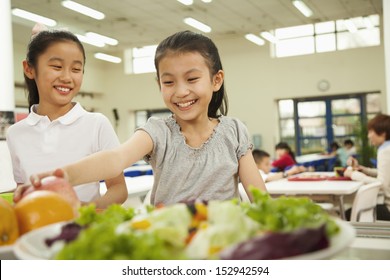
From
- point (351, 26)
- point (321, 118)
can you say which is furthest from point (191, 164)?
point (321, 118)

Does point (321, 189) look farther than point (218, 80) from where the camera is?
Yes

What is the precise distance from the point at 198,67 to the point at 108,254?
74 cm

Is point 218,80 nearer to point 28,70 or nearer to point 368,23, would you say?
point 28,70

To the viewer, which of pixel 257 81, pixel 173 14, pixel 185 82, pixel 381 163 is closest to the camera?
pixel 185 82

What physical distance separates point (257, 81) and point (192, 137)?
10.5m

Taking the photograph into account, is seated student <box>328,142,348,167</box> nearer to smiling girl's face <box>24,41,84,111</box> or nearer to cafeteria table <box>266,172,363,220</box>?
cafeteria table <box>266,172,363,220</box>

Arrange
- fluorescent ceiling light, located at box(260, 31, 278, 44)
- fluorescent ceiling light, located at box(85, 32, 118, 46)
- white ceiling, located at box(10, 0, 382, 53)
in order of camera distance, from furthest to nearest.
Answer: fluorescent ceiling light, located at box(260, 31, 278, 44)
fluorescent ceiling light, located at box(85, 32, 118, 46)
white ceiling, located at box(10, 0, 382, 53)

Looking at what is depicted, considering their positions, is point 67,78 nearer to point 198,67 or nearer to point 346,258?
point 198,67

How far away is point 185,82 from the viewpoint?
→ 110 centimetres

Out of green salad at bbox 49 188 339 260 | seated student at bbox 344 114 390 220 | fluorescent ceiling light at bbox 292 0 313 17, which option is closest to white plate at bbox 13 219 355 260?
green salad at bbox 49 188 339 260

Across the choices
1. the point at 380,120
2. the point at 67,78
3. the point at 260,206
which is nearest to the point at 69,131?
the point at 67,78

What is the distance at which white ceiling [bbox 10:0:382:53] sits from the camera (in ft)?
24.3

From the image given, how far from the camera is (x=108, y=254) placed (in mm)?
471

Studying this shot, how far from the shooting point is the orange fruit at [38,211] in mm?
652
